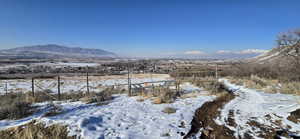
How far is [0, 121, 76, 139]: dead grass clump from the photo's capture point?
3.71 m

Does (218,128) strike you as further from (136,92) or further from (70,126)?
(136,92)

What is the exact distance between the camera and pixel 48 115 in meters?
5.50

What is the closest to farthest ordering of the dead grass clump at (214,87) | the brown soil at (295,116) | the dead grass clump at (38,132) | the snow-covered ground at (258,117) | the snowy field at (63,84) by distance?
the dead grass clump at (38,132)
the snow-covered ground at (258,117)
the brown soil at (295,116)
the dead grass clump at (214,87)
the snowy field at (63,84)

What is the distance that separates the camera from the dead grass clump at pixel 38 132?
3.71 m

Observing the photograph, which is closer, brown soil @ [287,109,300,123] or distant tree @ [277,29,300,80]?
brown soil @ [287,109,300,123]

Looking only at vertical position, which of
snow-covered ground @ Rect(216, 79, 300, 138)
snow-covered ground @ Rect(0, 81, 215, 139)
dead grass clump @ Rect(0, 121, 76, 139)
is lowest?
snow-covered ground @ Rect(216, 79, 300, 138)

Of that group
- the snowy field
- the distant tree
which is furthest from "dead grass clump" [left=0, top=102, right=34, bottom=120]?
the distant tree

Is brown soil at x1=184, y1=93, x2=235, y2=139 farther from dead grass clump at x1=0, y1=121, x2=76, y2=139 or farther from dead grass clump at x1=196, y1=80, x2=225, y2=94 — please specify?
dead grass clump at x1=196, y1=80, x2=225, y2=94

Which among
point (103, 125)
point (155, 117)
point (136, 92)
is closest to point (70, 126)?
point (103, 125)

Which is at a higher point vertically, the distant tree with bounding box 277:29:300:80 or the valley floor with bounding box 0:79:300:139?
the distant tree with bounding box 277:29:300:80

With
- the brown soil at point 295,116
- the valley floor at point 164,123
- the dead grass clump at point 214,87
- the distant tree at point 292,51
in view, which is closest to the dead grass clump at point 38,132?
the valley floor at point 164,123

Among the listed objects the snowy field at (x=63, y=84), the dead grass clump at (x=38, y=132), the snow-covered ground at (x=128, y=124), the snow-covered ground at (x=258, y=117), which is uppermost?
the dead grass clump at (x=38, y=132)

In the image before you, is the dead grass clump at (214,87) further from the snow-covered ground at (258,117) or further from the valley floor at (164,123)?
the valley floor at (164,123)

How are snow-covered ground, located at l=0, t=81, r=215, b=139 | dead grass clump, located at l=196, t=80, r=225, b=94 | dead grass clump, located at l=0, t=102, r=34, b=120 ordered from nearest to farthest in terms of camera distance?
Result: snow-covered ground, located at l=0, t=81, r=215, b=139 < dead grass clump, located at l=0, t=102, r=34, b=120 < dead grass clump, located at l=196, t=80, r=225, b=94
